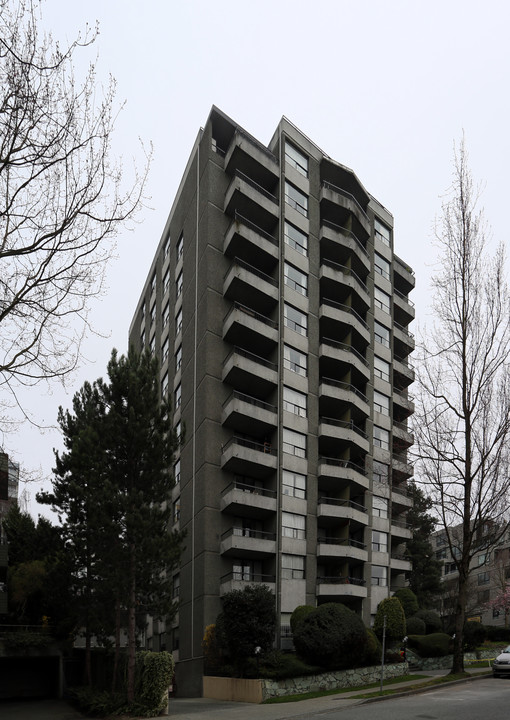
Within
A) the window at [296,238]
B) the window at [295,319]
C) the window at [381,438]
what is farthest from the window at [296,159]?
the window at [381,438]

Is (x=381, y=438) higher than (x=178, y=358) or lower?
lower

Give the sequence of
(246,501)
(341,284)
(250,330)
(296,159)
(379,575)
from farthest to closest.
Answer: (379,575) → (341,284) → (296,159) → (250,330) → (246,501)

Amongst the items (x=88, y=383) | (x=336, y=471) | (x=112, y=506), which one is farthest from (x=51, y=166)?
(x=336, y=471)

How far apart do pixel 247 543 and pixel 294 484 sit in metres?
5.47

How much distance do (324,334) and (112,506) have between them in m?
25.3

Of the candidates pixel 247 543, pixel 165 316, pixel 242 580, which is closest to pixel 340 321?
pixel 247 543

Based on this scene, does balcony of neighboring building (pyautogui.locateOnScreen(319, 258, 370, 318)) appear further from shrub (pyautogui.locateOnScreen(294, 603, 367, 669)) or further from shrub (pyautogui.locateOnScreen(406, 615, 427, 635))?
shrub (pyautogui.locateOnScreen(294, 603, 367, 669))

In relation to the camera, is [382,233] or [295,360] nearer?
[295,360]

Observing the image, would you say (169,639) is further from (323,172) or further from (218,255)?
(323,172)

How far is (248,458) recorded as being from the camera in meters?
40.0

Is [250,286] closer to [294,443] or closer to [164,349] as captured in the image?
[294,443]

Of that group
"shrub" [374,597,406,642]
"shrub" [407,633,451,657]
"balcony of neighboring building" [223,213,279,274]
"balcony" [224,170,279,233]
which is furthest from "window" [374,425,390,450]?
"balcony" [224,170,279,233]

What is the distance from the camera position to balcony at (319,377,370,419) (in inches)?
1815

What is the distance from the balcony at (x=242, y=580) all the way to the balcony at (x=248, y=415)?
8.43m
